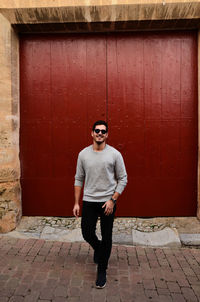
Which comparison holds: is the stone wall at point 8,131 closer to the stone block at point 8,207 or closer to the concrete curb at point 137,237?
the stone block at point 8,207

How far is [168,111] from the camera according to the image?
177 inches

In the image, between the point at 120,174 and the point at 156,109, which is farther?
the point at 156,109

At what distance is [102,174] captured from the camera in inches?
109

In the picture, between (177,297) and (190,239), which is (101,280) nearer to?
(177,297)

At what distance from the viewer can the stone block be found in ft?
13.7

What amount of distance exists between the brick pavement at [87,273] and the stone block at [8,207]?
12.9 inches

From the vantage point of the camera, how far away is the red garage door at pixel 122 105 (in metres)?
4.48

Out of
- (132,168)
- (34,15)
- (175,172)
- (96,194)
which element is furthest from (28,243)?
(34,15)

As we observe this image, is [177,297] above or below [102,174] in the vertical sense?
below

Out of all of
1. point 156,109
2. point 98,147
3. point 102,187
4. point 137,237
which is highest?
point 156,109

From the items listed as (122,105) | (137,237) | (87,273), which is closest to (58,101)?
(122,105)

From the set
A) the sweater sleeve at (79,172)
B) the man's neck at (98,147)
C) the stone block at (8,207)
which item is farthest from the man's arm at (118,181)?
the stone block at (8,207)

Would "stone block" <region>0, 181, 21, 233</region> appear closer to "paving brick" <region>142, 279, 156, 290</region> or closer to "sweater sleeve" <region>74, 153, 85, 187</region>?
"sweater sleeve" <region>74, 153, 85, 187</region>

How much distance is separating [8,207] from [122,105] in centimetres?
273
